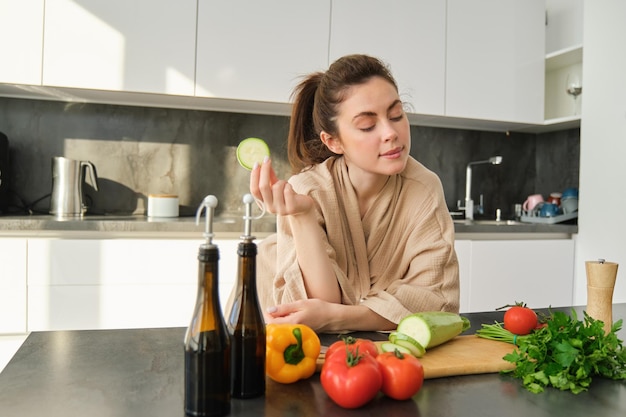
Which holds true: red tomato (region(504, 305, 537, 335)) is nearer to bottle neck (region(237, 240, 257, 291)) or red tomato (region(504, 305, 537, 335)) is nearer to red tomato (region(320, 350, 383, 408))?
red tomato (region(320, 350, 383, 408))

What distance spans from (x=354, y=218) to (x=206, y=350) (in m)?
0.90

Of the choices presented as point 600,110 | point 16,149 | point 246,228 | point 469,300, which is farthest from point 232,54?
point 246,228

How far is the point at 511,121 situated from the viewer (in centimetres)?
329

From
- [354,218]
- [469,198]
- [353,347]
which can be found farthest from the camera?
[469,198]

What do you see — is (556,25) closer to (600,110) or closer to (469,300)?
(600,110)

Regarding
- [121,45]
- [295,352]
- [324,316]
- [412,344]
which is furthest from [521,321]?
[121,45]

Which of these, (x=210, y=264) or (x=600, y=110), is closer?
(x=210, y=264)

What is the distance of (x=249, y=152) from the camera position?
3.09 m

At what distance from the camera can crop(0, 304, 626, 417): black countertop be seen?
2.45ft

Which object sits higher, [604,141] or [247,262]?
[604,141]

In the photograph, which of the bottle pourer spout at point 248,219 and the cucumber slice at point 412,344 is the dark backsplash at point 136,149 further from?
the bottle pourer spout at point 248,219

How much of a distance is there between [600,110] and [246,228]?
9.08 ft

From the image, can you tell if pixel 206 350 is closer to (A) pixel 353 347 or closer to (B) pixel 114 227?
(A) pixel 353 347

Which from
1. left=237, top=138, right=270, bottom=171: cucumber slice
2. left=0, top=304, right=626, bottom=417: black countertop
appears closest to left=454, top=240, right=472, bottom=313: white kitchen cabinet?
left=237, top=138, right=270, bottom=171: cucumber slice
